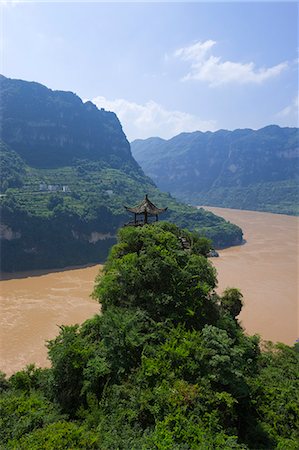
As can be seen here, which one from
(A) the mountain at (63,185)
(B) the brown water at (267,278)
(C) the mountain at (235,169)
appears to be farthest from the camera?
(C) the mountain at (235,169)

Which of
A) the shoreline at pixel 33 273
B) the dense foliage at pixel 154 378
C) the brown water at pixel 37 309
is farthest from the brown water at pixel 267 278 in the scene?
the shoreline at pixel 33 273

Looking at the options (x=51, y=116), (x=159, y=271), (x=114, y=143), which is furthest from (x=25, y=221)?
(x=114, y=143)

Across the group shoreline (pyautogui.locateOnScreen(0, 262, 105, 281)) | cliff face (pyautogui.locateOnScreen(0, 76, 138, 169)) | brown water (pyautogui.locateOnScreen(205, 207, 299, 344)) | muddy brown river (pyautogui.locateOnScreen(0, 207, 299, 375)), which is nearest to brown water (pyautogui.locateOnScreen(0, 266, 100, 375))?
muddy brown river (pyautogui.locateOnScreen(0, 207, 299, 375))

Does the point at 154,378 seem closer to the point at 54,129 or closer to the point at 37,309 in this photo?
the point at 37,309

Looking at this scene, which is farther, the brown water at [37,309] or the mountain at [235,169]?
the mountain at [235,169]

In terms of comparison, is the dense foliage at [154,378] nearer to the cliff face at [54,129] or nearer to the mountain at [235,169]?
the cliff face at [54,129]

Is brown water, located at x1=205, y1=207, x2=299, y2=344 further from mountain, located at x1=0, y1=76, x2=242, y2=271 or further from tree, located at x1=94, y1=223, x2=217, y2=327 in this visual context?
tree, located at x1=94, y1=223, x2=217, y2=327

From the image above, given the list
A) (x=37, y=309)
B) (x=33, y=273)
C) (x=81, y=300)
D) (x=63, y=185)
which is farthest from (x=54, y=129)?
(x=37, y=309)
